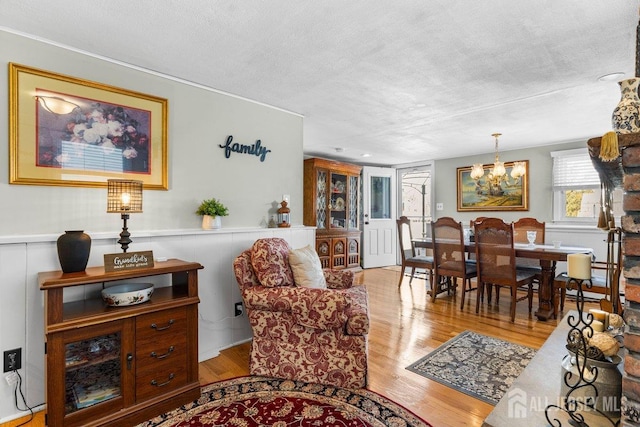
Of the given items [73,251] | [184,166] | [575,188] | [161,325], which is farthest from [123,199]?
[575,188]

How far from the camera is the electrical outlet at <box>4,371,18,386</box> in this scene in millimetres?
1799

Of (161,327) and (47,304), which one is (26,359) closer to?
(47,304)

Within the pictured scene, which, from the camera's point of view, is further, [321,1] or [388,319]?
[388,319]

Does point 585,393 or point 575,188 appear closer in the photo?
point 585,393

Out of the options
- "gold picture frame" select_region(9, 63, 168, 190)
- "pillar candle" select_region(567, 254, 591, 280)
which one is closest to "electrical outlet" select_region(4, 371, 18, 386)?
"gold picture frame" select_region(9, 63, 168, 190)

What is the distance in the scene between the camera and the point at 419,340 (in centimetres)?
285

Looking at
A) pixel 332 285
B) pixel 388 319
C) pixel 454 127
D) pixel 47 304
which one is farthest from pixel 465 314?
pixel 47 304

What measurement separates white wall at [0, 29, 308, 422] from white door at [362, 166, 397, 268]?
3111mm

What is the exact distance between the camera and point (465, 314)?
358 cm

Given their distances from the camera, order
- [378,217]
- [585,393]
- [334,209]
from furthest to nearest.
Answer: [378,217], [334,209], [585,393]

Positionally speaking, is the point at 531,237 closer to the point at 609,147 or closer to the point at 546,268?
the point at 546,268

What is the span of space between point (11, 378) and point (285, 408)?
158cm

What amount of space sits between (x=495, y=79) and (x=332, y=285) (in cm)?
217

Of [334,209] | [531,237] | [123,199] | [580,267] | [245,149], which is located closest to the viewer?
[580,267]
